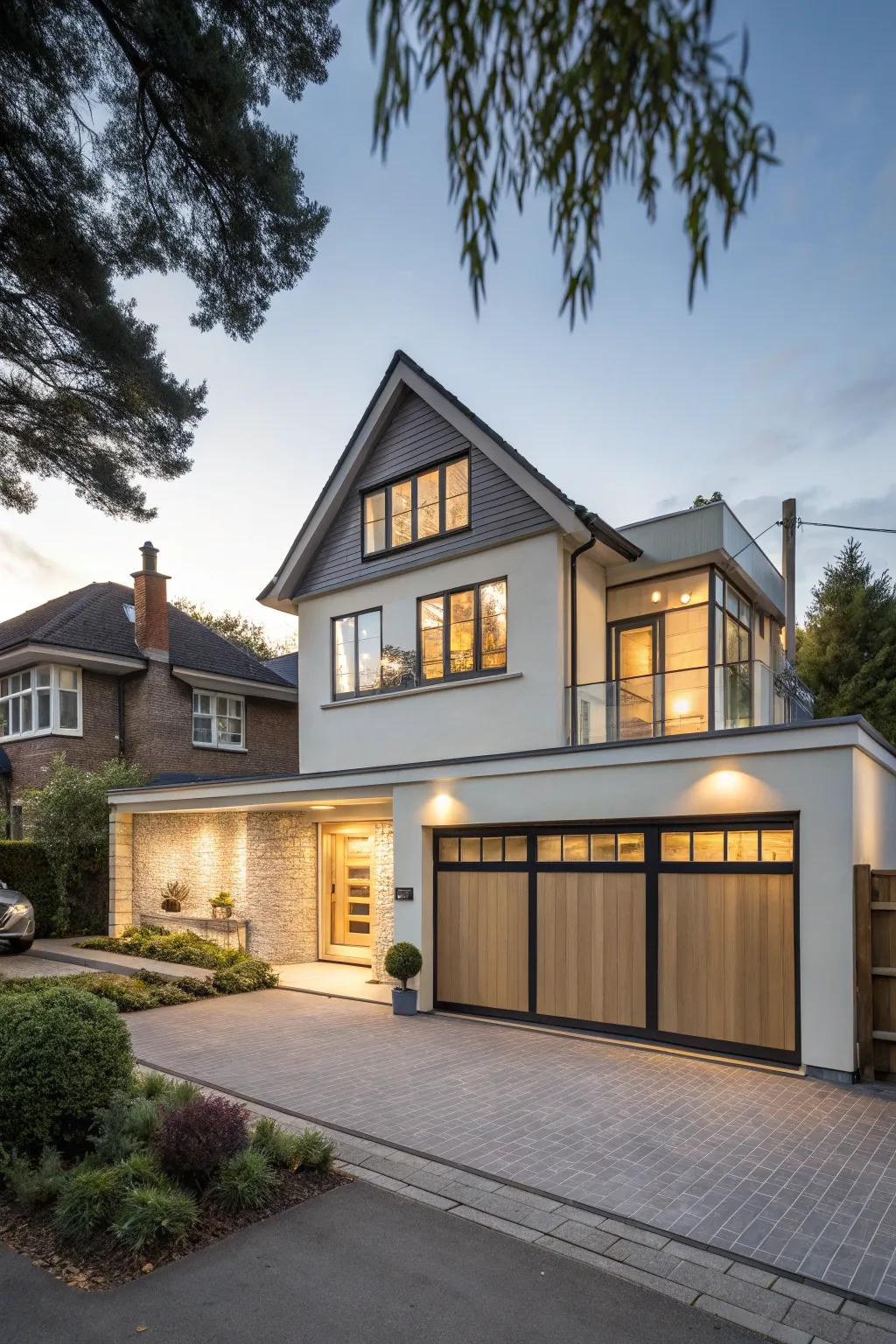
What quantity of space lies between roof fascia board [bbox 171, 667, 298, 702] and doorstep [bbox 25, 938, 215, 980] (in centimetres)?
737

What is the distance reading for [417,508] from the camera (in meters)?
14.1

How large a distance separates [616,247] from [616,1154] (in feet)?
19.9

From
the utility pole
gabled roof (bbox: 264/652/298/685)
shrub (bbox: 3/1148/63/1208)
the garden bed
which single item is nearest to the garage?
the garden bed

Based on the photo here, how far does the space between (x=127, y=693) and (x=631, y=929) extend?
1603cm

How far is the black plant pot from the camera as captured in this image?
423 inches

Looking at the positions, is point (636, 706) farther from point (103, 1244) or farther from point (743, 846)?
point (103, 1244)

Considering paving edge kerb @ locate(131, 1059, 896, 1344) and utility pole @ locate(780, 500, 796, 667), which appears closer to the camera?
paving edge kerb @ locate(131, 1059, 896, 1344)

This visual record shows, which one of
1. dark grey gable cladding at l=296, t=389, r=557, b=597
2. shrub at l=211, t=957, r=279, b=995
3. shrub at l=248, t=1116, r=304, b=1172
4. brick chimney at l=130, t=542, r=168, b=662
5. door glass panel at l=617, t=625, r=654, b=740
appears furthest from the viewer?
brick chimney at l=130, t=542, r=168, b=662

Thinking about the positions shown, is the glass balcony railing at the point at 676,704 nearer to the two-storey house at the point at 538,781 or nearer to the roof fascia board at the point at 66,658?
the two-storey house at the point at 538,781

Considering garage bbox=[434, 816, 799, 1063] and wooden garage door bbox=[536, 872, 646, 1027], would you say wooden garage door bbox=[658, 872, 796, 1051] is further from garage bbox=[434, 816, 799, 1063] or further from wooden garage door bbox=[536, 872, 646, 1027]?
wooden garage door bbox=[536, 872, 646, 1027]

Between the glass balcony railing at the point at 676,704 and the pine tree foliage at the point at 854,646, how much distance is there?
52.3ft

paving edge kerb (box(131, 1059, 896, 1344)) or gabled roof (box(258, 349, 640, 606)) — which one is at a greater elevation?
gabled roof (box(258, 349, 640, 606))

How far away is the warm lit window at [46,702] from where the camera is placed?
19672 mm

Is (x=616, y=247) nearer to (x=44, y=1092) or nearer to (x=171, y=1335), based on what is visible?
(x=171, y=1335)
